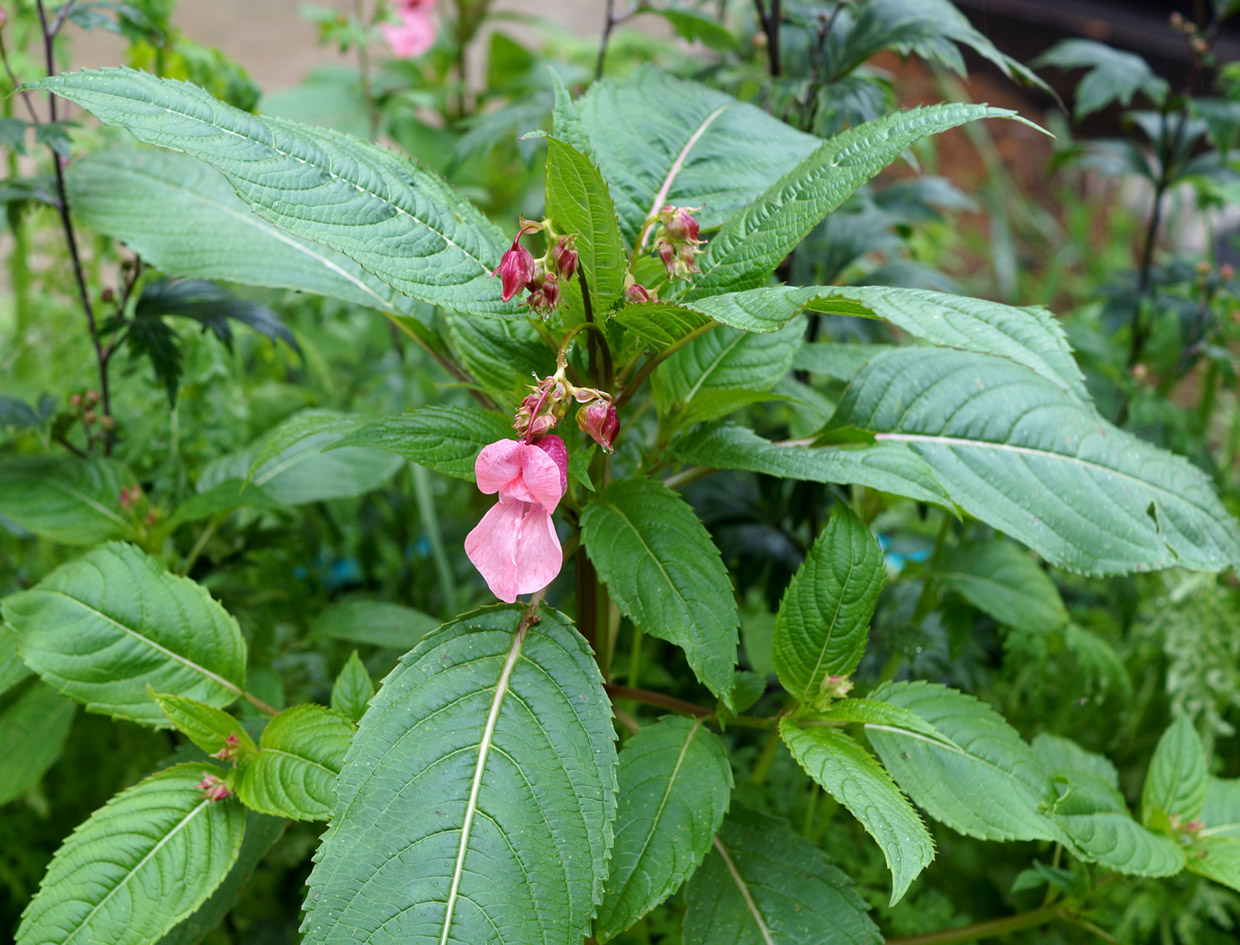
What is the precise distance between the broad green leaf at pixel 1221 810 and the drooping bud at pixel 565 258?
3.42 feet

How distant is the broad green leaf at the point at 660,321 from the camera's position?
0.85 meters

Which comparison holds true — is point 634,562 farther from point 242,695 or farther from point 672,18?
point 672,18

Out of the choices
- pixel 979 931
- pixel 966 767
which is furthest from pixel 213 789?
pixel 979 931

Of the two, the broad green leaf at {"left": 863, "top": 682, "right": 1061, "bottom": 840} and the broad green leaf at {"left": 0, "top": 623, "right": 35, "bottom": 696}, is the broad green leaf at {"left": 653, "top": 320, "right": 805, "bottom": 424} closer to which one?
the broad green leaf at {"left": 863, "top": 682, "right": 1061, "bottom": 840}

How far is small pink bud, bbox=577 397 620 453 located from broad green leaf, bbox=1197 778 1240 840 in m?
0.95

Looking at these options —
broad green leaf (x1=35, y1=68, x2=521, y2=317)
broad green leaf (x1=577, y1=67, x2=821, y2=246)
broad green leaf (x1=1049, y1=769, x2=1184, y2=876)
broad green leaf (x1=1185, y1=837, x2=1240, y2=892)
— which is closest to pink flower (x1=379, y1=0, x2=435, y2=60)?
broad green leaf (x1=577, y1=67, x2=821, y2=246)

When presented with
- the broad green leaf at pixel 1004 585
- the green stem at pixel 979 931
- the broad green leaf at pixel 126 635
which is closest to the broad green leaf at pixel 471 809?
the broad green leaf at pixel 126 635

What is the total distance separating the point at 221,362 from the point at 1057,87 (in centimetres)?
409

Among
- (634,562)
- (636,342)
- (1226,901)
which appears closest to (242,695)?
(634,562)

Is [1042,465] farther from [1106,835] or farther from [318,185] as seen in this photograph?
[318,185]

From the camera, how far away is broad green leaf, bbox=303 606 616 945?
0.78 meters

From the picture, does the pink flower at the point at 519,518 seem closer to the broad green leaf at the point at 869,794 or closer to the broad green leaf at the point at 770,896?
the broad green leaf at the point at 869,794

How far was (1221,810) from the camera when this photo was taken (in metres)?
1.22

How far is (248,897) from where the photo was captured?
4.75ft
